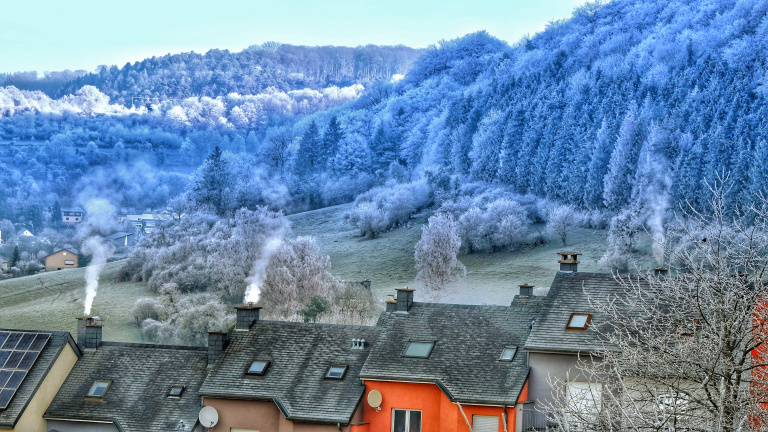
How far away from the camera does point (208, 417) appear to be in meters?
33.8

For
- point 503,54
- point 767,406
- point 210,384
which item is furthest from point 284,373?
point 503,54

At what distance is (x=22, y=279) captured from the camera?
4483 inches

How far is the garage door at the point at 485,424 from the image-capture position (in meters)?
32.3

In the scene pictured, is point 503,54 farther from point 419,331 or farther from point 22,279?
point 419,331

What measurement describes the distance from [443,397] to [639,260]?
197 feet

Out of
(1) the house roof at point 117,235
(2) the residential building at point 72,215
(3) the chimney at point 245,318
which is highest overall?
(3) the chimney at point 245,318

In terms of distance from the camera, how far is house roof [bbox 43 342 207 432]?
114 feet

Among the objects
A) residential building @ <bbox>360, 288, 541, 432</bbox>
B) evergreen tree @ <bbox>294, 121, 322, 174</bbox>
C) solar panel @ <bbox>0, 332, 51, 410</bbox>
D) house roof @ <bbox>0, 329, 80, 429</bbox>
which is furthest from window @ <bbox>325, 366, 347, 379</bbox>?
evergreen tree @ <bbox>294, 121, 322, 174</bbox>

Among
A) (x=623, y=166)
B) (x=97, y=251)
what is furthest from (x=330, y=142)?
(x=623, y=166)

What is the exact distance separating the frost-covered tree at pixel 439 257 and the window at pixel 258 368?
5372 centimetres

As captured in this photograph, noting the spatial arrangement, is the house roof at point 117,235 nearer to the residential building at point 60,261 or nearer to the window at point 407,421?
the residential building at point 60,261

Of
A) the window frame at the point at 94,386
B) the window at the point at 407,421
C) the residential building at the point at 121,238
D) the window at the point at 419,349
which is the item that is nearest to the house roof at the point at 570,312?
the window at the point at 419,349

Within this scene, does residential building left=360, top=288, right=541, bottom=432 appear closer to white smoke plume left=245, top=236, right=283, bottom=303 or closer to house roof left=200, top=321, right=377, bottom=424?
house roof left=200, top=321, right=377, bottom=424

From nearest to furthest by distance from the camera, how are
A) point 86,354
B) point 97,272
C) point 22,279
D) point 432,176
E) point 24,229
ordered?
1. point 86,354
2. point 97,272
3. point 22,279
4. point 432,176
5. point 24,229
